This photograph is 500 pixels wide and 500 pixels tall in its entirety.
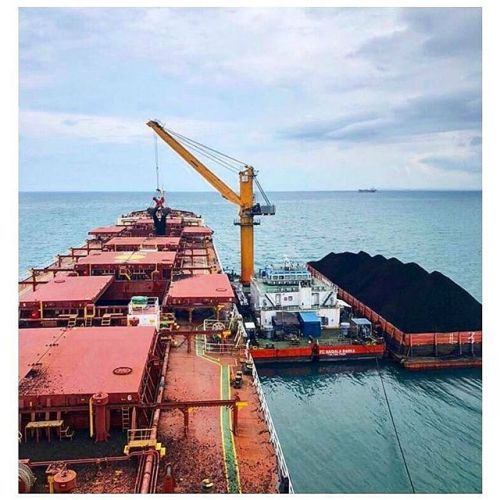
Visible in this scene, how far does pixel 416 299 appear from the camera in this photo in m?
39.2

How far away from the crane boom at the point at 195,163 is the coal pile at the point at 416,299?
1647 centimetres

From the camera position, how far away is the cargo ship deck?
13633mm

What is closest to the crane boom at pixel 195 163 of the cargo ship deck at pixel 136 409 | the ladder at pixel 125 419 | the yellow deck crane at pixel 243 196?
the yellow deck crane at pixel 243 196

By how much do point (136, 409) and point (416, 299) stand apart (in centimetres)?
2903

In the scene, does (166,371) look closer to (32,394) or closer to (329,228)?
(32,394)

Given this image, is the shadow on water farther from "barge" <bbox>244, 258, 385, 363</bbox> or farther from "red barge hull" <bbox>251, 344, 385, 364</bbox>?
"barge" <bbox>244, 258, 385, 363</bbox>

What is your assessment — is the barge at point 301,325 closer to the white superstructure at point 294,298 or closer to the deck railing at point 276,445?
the white superstructure at point 294,298

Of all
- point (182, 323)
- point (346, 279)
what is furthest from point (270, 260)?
point (182, 323)

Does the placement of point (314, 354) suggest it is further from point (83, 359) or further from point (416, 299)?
point (83, 359)

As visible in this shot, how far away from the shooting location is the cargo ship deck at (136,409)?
1363cm

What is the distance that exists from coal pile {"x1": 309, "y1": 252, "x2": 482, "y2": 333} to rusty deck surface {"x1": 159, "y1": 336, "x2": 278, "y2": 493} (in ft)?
69.7

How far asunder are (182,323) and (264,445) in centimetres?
1334

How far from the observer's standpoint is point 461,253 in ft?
321

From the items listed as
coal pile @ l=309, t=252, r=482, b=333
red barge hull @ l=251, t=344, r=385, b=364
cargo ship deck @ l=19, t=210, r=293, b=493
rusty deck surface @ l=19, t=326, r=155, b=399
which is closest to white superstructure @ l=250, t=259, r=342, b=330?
red barge hull @ l=251, t=344, r=385, b=364
